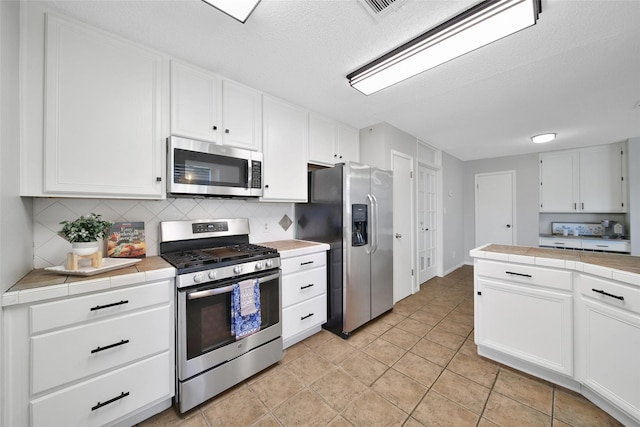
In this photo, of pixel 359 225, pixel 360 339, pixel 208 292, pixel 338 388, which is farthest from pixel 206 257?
pixel 360 339

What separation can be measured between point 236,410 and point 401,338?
5.32ft

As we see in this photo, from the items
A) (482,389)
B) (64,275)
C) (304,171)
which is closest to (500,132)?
(304,171)

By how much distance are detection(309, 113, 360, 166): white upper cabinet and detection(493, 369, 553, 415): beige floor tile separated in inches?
100

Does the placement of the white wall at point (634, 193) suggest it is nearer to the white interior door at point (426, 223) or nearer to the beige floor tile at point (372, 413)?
the white interior door at point (426, 223)

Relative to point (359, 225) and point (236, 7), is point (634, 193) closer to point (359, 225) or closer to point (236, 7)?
point (359, 225)

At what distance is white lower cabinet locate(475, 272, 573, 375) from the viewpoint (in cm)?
166

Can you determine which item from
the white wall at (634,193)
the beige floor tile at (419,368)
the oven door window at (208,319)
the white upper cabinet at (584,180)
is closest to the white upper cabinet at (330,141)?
the oven door window at (208,319)

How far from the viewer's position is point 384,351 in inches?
85.2

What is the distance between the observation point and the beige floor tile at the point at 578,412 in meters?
1.42

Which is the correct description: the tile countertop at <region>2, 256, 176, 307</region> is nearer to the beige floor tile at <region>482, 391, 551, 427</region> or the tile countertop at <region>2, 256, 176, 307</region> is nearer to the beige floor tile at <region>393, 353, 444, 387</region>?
the beige floor tile at <region>393, 353, 444, 387</region>

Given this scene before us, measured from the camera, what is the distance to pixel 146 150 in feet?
5.46

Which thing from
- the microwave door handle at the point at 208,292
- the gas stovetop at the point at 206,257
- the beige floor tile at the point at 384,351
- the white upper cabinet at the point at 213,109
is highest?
the white upper cabinet at the point at 213,109

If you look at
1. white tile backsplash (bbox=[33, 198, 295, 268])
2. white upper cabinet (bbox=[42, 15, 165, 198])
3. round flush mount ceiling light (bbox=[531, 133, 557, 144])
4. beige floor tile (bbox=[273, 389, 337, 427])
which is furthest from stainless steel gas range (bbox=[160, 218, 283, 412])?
round flush mount ceiling light (bbox=[531, 133, 557, 144])

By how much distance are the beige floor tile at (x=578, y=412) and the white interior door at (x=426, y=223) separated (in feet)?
7.65
